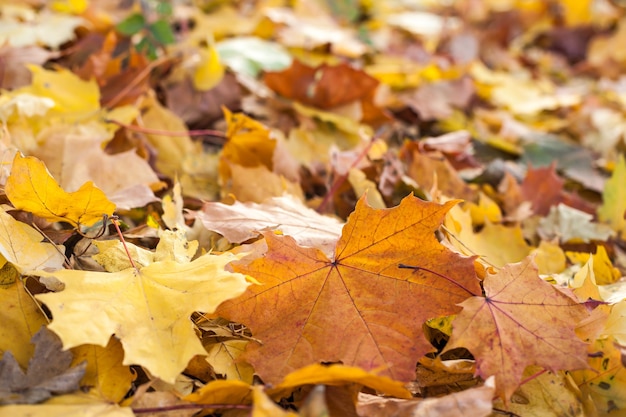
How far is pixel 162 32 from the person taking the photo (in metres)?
1.56

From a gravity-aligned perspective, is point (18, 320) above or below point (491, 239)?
above

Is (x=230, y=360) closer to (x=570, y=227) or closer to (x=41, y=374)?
(x=41, y=374)

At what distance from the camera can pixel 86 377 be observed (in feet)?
2.31

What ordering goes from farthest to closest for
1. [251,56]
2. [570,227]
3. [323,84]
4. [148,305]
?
[251,56] < [323,84] < [570,227] < [148,305]

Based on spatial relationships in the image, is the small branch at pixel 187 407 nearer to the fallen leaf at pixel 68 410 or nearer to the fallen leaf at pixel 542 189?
the fallen leaf at pixel 68 410

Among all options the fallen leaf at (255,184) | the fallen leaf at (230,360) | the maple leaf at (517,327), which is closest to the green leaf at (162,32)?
the fallen leaf at (255,184)

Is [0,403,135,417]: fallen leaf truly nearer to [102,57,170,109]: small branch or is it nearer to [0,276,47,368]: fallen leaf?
[0,276,47,368]: fallen leaf

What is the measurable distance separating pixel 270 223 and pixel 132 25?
3.03 ft

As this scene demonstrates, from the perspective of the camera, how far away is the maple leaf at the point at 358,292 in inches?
29.3

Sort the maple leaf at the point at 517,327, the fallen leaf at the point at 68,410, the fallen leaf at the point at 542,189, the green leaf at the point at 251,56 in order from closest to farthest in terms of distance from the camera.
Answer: the fallen leaf at the point at 68,410 → the maple leaf at the point at 517,327 → the fallen leaf at the point at 542,189 → the green leaf at the point at 251,56

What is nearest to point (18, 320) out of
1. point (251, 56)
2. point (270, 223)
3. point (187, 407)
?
point (187, 407)

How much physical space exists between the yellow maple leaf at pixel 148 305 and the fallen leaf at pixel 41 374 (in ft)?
0.17

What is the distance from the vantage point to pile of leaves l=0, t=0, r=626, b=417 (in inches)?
27.9

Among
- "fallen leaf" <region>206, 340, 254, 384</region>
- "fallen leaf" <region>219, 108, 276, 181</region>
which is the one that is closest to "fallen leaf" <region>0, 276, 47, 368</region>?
"fallen leaf" <region>206, 340, 254, 384</region>
